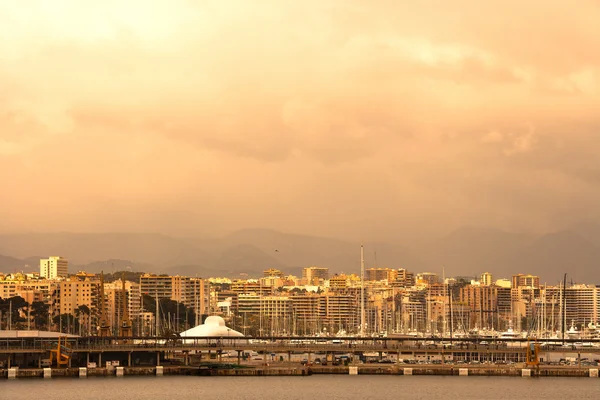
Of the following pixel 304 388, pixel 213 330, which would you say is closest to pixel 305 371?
pixel 304 388

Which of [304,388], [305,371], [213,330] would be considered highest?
[213,330]

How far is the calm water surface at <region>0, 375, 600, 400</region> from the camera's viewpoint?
81.2m

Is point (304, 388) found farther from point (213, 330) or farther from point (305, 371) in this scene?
point (213, 330)

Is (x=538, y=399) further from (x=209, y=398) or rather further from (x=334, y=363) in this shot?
(x=334, y=363)

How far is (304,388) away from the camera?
86250mm

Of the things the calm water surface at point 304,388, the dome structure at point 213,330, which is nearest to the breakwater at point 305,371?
the calm water surface at point 304,388

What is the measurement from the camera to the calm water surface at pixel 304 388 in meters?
81.2

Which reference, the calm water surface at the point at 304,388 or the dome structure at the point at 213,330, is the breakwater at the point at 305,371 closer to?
the calm water surface at the point at 304,388

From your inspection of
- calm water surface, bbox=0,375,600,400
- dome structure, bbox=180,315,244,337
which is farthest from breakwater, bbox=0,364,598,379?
dome structure, bbox=180,315,244,337

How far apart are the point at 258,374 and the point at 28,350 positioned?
19472mm

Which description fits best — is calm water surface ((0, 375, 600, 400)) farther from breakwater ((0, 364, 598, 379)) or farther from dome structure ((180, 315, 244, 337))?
dome structure ((180, 315, 244, 337))

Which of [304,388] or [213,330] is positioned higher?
[213,330]

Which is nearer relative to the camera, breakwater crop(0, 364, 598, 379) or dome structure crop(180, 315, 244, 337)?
breakwater crop(0, 364, 598, 379)

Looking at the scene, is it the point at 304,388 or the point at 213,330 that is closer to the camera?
the point at 304,388
